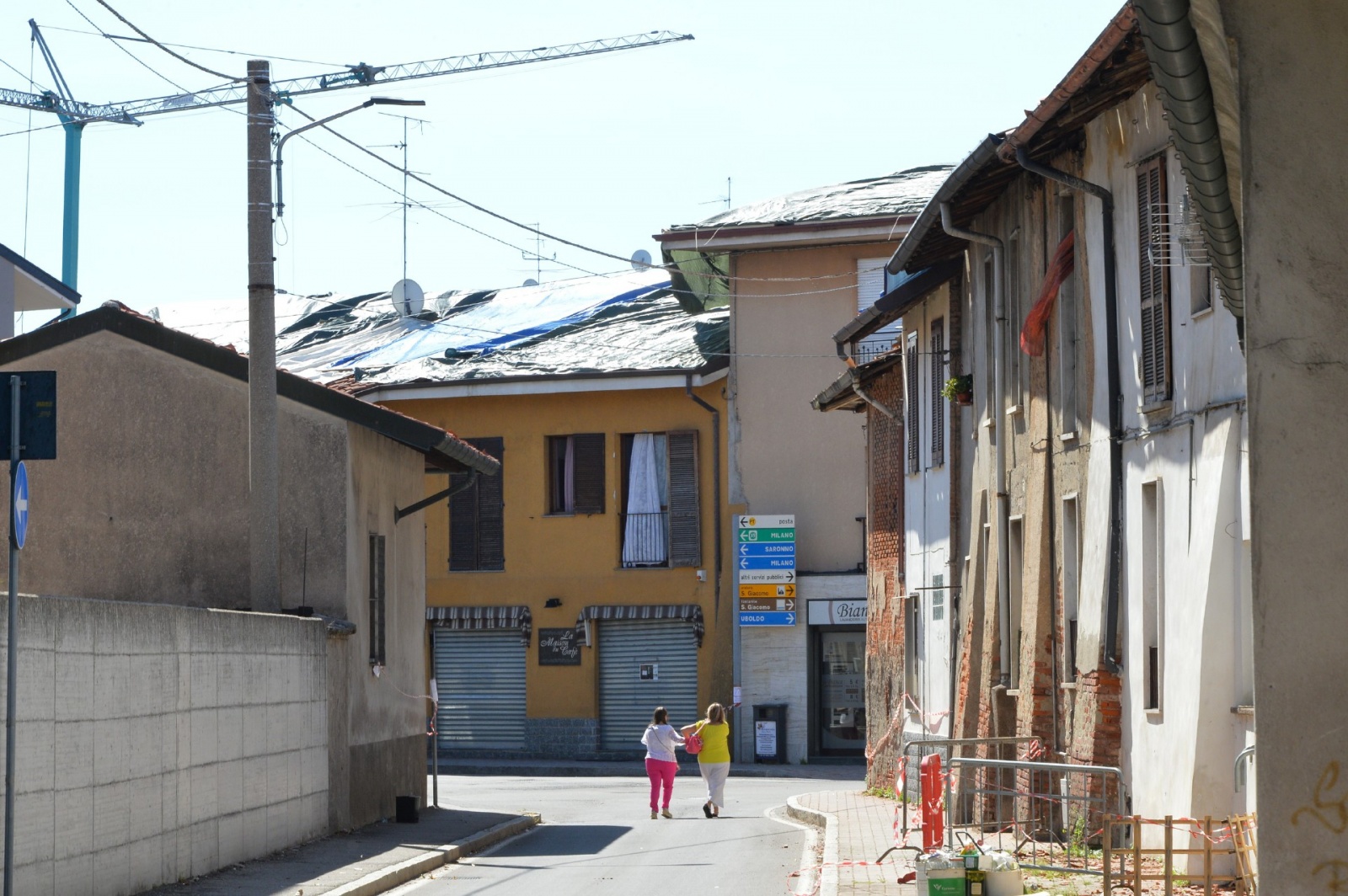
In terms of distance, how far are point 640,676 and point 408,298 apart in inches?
523

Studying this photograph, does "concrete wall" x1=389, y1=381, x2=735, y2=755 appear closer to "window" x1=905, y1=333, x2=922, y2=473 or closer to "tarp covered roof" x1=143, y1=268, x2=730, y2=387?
"tarp covered roof" x1=143, y1=268, x2=730, y2=387

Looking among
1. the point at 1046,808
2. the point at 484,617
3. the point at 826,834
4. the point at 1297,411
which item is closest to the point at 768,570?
the point at 484,617

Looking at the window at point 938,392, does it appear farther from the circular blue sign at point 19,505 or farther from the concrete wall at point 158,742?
the circular blue sign at point 19,505

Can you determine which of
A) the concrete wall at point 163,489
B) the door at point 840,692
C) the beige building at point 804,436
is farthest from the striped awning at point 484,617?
the concrete wall at point 163,489

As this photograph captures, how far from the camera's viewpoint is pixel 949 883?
471 inches

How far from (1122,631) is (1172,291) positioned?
298 centimetres

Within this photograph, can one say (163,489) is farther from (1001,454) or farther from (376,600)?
(1001,454)

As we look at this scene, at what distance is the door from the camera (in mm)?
36781

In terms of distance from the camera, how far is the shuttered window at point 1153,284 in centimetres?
1411

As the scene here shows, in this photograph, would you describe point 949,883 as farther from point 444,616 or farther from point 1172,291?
point 444,616

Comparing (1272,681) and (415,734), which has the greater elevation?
(1272,681)

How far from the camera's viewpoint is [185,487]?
1978 cm

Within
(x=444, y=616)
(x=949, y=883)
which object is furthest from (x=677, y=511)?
(x=949, y=883)

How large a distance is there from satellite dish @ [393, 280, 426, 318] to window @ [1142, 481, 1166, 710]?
33018mm
